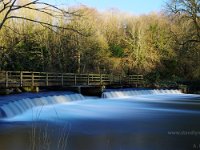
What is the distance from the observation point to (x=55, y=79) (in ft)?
96.4

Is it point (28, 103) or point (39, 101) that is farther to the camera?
point (39, 101)

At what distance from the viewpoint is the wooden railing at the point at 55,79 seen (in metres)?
24.0

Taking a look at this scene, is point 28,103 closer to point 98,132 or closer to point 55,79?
point 98,132

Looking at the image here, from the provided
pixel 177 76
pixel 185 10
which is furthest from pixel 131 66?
pixel 185 10

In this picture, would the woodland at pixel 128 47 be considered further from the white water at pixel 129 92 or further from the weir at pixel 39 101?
the weir at pixel 39 101

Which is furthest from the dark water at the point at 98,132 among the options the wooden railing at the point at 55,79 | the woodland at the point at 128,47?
the woodland at the point at 128,47

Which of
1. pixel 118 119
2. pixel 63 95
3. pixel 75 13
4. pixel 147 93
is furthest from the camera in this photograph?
pixel 147 93

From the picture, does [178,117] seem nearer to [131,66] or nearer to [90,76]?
[90,76]

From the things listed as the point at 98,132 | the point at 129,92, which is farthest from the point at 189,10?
the point at 98,132

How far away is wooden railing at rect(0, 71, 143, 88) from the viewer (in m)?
24.0

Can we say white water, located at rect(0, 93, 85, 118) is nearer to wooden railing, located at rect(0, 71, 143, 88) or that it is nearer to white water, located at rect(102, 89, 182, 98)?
wooden railing, located at rect(0, 71, 143, 88)

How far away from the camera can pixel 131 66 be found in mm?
48938

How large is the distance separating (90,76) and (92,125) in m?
20.4

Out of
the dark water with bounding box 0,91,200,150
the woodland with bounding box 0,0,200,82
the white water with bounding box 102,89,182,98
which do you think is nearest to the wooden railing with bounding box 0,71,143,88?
the white water with bounding box 102,89,182,98
